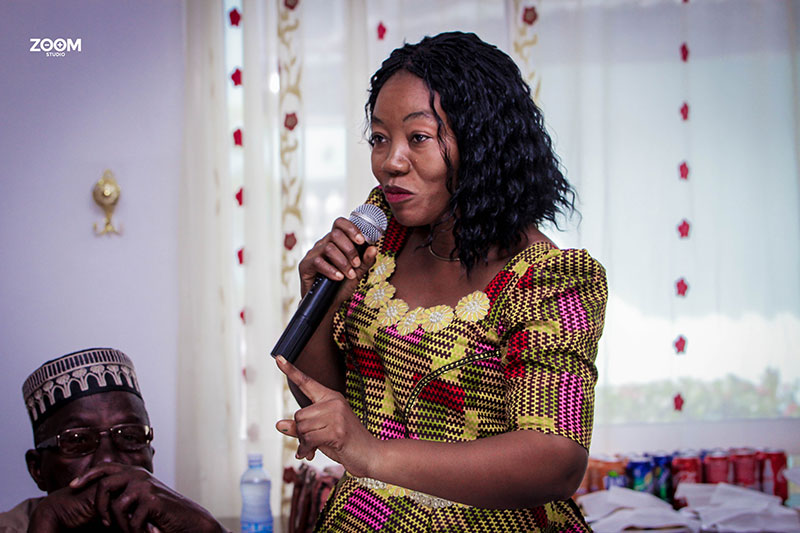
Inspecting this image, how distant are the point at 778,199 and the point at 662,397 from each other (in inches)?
39.6

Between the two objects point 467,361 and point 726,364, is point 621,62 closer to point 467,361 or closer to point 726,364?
point 726,364

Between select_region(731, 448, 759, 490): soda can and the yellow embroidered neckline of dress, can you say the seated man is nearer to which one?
the yellow embroidered neckline of dress

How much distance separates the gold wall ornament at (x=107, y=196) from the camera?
3.15m

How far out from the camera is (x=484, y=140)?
129 centimetres

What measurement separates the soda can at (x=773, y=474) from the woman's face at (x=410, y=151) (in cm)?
255

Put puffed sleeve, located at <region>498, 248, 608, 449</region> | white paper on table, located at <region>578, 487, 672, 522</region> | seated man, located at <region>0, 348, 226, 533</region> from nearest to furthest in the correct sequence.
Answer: puffed sleeve, located at <region>498, 248, 608, 449</region>
seated man, located at <region>0, 348, 226, 533</region>
white paper on table, located at <region>578, 487, 672, 522</region>

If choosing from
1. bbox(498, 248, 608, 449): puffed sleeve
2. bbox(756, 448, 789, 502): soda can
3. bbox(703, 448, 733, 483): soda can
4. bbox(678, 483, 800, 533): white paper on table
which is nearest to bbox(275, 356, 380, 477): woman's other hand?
bbox(498, 248, 608, 449): puffed sleeve

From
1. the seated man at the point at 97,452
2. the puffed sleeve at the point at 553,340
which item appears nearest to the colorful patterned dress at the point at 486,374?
the puffed sleeve at the point at 553,340

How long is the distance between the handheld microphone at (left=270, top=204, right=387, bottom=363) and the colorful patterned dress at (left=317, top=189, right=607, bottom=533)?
102mm

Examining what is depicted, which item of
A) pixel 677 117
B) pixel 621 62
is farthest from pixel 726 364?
pixel 621 62

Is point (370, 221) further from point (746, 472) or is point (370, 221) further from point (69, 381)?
point (746, 472)

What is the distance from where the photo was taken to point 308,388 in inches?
41.2

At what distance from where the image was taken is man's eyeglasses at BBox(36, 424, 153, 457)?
5.90 feet

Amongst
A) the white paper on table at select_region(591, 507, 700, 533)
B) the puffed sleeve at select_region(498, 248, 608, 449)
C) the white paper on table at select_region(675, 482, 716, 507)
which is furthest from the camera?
the white paper on table at select_region(675, 482, 716, 507)
